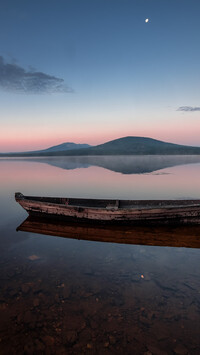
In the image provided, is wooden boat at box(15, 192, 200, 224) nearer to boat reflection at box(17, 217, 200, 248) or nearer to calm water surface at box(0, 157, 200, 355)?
boat reflection at box(17, 217, 200, 248)

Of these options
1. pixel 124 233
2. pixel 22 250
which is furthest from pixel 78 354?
pixel 124 233

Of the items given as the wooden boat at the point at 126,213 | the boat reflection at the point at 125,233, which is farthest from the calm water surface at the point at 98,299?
the wooden boat at the point at 126,213

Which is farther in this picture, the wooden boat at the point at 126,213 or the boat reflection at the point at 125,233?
the wooden boat at the point at 126,213

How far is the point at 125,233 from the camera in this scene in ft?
40.7

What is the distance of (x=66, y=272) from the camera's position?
8211 mm

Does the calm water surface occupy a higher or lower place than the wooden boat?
lower

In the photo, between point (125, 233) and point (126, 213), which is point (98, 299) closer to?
point (125, 233)

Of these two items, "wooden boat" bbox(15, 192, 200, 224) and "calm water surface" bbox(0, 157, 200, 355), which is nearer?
"calm water surface" bbox(0, 157, 200, 355)

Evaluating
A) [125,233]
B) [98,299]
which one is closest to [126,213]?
[125,233]

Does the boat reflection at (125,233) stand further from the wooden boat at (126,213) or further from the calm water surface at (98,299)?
the calm water surface at (98,299)

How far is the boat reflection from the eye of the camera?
11.2 m

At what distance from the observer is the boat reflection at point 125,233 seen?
11.2 m

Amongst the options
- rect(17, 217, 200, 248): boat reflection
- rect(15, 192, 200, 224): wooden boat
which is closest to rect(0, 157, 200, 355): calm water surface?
rect(17, 217, 200, 248): boat reflection

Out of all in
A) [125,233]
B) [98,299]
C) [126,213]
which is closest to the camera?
[98,299]
